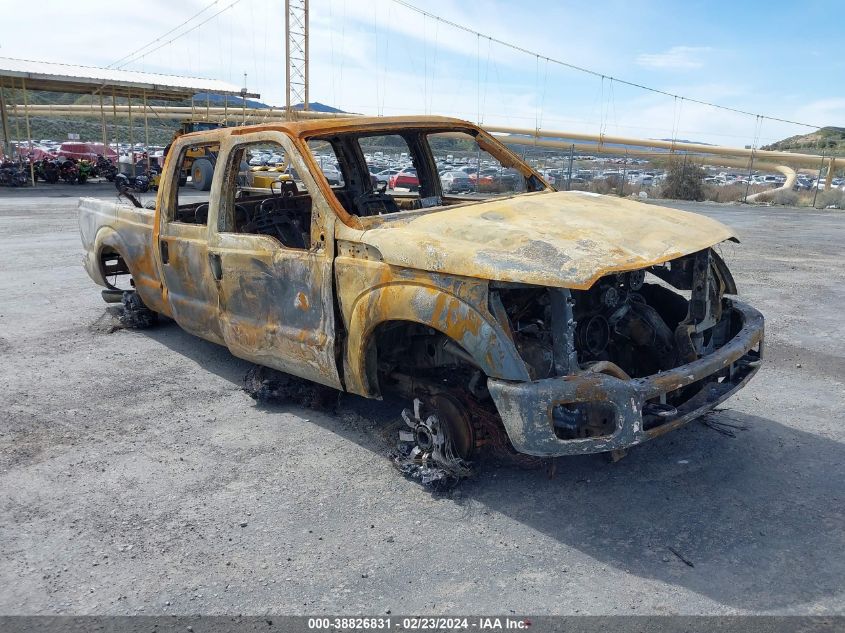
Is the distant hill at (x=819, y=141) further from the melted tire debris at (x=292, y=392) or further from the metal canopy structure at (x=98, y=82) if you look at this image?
the melted tire debris at (x=292, y=392)

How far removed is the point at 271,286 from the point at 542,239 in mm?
1818

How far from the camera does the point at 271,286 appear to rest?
14.1 ft

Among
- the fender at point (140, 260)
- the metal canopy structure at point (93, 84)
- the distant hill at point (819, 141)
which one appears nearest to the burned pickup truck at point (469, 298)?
the fender at point (140, 260)

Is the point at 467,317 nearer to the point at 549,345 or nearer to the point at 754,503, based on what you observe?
the point at 549,345

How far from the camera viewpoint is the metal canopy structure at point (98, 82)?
79.2ft

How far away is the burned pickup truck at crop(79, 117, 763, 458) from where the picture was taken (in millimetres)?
3170

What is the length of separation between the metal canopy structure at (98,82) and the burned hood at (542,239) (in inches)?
979

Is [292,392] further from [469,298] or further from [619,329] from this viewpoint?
[619,329]

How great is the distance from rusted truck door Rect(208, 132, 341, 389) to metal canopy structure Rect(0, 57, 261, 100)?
23.2m

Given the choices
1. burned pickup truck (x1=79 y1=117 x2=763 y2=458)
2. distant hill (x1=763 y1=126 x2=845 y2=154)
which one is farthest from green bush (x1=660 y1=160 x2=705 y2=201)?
distant hill (x1=763 y1=126 x2=845 y2=154)

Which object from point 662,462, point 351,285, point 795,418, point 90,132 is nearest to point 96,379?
point 351,285

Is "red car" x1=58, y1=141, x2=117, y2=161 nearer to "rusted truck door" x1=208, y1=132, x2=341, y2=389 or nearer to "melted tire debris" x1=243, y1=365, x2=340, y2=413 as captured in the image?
"rusted truck door" x1=208, y1=132, x2=341, y2=389

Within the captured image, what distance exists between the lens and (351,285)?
3777mm

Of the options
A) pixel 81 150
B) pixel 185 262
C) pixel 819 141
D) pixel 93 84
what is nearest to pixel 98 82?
pixel 93 84
